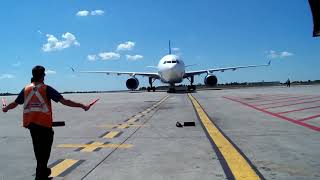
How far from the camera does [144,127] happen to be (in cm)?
1213

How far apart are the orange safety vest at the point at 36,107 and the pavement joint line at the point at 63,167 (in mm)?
768

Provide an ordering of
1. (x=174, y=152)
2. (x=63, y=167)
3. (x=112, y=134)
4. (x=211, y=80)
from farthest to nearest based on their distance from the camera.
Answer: (x=211, y=80)
(x=112, y=134)
(x=174, y=152)
(x=63, y=167)

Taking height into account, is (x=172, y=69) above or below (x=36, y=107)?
above

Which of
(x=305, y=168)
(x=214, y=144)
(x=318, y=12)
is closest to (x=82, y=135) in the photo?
(x=214, y=144)

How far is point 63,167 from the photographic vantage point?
6.73 meters

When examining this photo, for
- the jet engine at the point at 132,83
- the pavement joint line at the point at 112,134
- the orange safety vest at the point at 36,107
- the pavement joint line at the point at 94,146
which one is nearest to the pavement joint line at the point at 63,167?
the orange safety vest at the point at 36,107

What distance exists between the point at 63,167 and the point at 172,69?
3977cm

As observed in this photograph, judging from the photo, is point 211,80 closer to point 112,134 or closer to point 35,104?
point 112,134

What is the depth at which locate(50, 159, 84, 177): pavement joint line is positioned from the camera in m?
6.33

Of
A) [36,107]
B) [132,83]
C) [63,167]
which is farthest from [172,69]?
[36,107]

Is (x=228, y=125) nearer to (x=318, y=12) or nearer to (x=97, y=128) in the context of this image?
(x=97, y=128)

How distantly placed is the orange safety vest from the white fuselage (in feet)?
132

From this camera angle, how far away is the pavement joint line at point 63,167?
6.33 metres

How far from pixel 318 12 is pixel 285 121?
30.3 feet
